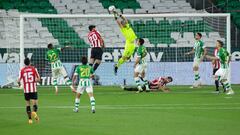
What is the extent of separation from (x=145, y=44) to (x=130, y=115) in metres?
17.7

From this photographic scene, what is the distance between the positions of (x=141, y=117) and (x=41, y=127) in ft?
10.9

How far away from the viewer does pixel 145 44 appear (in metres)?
36.8

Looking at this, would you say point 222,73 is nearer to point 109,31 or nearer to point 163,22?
point 163,22

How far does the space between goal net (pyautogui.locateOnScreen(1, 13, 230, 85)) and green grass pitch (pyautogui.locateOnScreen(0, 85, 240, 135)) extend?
24.0ft

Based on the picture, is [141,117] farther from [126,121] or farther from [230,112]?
[230,112]

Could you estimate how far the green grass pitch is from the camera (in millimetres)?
15664

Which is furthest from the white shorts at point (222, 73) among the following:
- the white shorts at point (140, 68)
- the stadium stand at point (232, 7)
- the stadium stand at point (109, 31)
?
the stadium stand at point (232, 7)

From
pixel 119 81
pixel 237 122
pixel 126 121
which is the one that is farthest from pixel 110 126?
pixel 119 81

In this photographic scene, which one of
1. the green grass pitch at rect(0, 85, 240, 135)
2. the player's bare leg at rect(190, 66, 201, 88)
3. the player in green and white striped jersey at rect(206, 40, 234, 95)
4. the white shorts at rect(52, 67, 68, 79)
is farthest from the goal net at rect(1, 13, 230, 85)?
the green grass pitch at rect(0, 85, 240, 135)

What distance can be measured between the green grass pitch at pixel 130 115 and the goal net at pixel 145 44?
730 cm

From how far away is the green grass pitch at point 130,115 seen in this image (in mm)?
15664

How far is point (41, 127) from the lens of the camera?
16.4 m

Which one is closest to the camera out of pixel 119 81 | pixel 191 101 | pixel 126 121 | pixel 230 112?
pixel 126 121

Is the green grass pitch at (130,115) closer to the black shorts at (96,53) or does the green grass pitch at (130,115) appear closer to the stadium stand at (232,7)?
the black shorts at (96,53)
